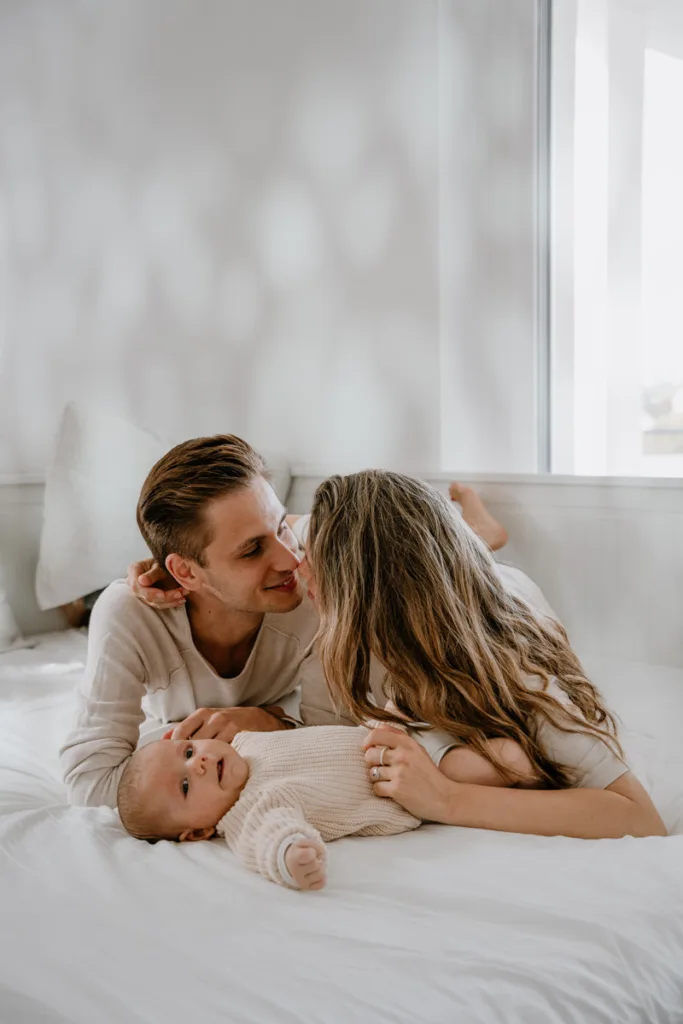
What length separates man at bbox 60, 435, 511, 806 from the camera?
88cm

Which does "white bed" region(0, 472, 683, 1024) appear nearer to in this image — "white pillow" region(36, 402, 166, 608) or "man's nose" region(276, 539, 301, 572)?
"man's nose" region(276, 539, 301, 572)

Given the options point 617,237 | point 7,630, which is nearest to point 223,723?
point 7,630

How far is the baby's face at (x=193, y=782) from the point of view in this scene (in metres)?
0.74

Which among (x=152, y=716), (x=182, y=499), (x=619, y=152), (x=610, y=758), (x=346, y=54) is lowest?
(x=152, y=716)

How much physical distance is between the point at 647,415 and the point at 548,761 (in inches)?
32.1

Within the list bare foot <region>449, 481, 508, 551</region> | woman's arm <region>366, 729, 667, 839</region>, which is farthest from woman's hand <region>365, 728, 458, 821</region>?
bare foot <region>449, 481, 508, 551</region>

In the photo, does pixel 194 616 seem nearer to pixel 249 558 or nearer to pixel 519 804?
pixel 249 558

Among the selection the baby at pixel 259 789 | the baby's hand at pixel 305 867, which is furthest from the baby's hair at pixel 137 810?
the baby's hand at pixel 305 867

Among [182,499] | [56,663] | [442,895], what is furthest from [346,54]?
[442,895]

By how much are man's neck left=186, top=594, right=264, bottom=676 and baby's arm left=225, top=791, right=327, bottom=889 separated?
321 mm

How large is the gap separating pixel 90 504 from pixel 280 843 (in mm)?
822

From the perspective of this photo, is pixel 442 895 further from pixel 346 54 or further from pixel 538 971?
pixel 346 54

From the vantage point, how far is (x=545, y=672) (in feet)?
2.67

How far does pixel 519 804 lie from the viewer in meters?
0.73
